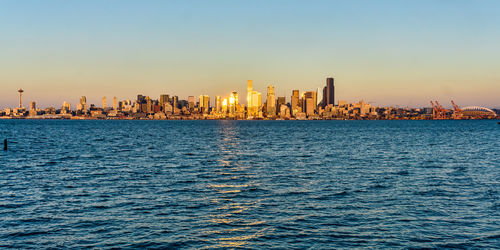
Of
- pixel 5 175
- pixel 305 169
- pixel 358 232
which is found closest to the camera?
pixel 358 232

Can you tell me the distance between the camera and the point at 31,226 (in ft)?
83.7

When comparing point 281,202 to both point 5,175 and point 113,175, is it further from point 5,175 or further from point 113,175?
point 5,175

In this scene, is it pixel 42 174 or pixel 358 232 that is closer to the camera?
pixel 358 232

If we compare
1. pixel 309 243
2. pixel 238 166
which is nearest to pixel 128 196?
pixel 309 243

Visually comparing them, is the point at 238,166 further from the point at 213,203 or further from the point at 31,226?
the point at 31,226

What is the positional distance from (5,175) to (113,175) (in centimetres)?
1115

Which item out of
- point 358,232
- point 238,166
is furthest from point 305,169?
point 358,232

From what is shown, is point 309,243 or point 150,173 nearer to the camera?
point 309,243

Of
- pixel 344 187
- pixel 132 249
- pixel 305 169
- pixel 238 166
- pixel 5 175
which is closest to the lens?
pixel 132 249

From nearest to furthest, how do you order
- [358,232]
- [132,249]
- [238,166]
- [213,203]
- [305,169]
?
1. [132,249]
2. [358,232]
3. [213,203]
4. [305,169]
5. [238,166]

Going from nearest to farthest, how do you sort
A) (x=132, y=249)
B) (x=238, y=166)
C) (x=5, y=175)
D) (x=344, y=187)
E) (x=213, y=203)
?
(x=132, y=249) → (x=213, y=203) → (x=344, y=187) → (x=5, y=175) → (x=238, y=166)

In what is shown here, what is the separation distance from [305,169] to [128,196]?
80.7 feet

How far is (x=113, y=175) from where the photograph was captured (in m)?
46.7

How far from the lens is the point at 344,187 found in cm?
3919
